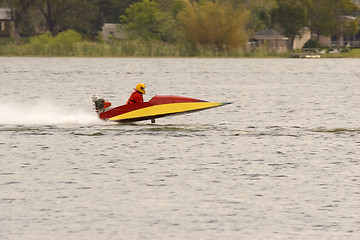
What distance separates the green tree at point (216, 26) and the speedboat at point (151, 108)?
5313 cm

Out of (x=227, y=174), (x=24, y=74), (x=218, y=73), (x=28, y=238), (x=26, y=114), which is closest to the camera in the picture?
(x=28, y=238)

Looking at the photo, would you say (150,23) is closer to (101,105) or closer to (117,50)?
(117,50)

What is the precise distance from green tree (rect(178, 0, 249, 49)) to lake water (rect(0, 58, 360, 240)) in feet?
139

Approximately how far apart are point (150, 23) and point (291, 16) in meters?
21.9

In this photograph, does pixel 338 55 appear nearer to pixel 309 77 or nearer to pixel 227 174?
pixel 309 77

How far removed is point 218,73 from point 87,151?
4631 cm

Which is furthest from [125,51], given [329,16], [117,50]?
[329,16]

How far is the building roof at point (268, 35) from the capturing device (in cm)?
10894

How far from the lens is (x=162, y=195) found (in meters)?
15.6

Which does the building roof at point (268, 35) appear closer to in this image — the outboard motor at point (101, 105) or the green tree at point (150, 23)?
the green tree at point (150, 23)

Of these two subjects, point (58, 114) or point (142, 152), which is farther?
point (58, 114)

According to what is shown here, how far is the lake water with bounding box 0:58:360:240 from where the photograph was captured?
1342 centimetres

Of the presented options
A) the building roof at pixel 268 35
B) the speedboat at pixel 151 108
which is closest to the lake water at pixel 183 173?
the speedboat at pixel 151 108

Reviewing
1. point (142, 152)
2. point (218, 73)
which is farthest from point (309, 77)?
point (142, 152)
